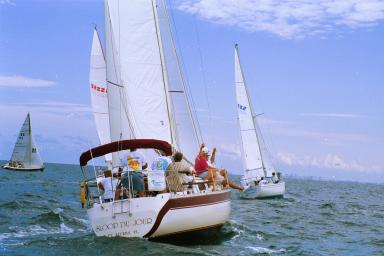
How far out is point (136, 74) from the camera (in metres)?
16.7

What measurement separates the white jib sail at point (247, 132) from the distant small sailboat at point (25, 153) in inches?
1414

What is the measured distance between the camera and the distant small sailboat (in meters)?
66.1

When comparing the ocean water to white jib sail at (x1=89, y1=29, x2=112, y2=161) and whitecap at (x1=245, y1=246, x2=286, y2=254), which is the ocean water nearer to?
whitecap at (x1=245, y1=246, x2=286, y2=254)

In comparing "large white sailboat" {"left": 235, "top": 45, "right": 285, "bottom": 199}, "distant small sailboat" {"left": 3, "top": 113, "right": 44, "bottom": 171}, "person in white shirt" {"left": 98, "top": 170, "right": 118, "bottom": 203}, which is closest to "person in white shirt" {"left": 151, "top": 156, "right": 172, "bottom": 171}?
"person in white shirt" {"left": 98, "top": 170, "right": 118, "bottom": 203}

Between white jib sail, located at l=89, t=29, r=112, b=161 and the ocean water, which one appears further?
white jib sail, located at l=89, t=29, r=112, b=161

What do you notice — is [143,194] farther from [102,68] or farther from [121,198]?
[102,68]

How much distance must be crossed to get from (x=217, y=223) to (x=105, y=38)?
8.35m

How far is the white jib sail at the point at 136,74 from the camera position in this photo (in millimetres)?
16406

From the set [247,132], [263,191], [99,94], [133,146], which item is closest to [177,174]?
[133,146]

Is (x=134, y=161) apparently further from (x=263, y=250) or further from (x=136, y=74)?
(x=136, y=74)

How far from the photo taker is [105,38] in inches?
719

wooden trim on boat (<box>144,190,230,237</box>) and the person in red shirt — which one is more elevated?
the person in red shirt

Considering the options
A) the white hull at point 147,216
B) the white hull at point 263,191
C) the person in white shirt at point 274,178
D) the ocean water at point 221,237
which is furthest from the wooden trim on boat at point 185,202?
the person in white shirt at point 274,178

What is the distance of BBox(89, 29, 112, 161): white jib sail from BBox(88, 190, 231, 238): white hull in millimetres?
17197
